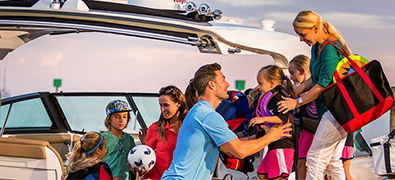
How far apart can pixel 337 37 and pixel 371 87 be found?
0.45 meters

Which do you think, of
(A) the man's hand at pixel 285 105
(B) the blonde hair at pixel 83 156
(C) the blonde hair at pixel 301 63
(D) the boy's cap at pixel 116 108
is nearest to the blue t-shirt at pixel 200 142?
(A) the man's hand at pixel 285 105

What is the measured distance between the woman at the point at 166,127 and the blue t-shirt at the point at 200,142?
4.14 feet

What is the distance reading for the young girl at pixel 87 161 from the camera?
439cm

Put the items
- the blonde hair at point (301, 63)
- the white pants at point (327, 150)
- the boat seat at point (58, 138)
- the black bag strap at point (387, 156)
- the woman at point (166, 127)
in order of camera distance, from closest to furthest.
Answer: the white pants at point (327, 150) < the woman at point (166, 127) < the blonde hair at point (301, 63) < the black bag strap at point (387, 156) < the boat seat at point (58, 138)

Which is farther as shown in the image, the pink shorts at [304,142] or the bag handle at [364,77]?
the pink shorts at [304,142]

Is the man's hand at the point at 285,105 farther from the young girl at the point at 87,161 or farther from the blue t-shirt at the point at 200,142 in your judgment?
the young girl at the point at 87,161

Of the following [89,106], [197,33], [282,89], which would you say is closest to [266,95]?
[282,89]

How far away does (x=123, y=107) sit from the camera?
5527 millimetres

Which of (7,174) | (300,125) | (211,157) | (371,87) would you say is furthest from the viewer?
(300,125)

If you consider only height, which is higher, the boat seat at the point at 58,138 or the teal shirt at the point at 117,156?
the boat seat at the point at 58,138

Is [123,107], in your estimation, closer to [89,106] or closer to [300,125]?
[300,125]

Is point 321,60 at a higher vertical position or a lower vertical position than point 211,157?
higher

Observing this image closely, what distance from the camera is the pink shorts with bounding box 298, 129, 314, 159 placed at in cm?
509

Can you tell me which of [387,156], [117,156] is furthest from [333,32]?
[117,156]
